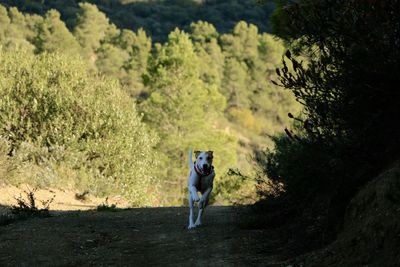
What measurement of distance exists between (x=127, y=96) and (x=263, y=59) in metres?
64.2

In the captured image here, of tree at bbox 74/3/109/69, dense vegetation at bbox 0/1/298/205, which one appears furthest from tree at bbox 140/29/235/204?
tree at bbox 74/3/109/69

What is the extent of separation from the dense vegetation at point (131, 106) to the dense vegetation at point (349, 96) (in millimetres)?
2724

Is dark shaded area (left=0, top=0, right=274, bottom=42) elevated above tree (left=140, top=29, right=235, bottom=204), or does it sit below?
above

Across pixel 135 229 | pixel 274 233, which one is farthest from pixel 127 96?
pixel 274 233

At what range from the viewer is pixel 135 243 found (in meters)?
8.89

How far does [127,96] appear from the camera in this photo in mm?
29531

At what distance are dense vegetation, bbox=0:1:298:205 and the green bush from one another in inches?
1.9

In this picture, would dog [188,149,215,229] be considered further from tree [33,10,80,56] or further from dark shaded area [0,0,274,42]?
dark shaded area [0,0,274,42]

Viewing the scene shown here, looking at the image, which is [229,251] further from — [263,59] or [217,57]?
[263,59]

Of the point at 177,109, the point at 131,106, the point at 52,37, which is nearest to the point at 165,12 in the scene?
the point at 52,37

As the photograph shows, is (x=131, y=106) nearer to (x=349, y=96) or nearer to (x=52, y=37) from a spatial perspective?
(x=349, y=96)

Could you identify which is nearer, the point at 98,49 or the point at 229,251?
the point at 229,251

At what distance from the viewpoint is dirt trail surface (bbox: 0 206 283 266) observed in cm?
753

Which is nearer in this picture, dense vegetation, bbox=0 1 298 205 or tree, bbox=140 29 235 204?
dense vegetation, bbox=0 1 298 205
